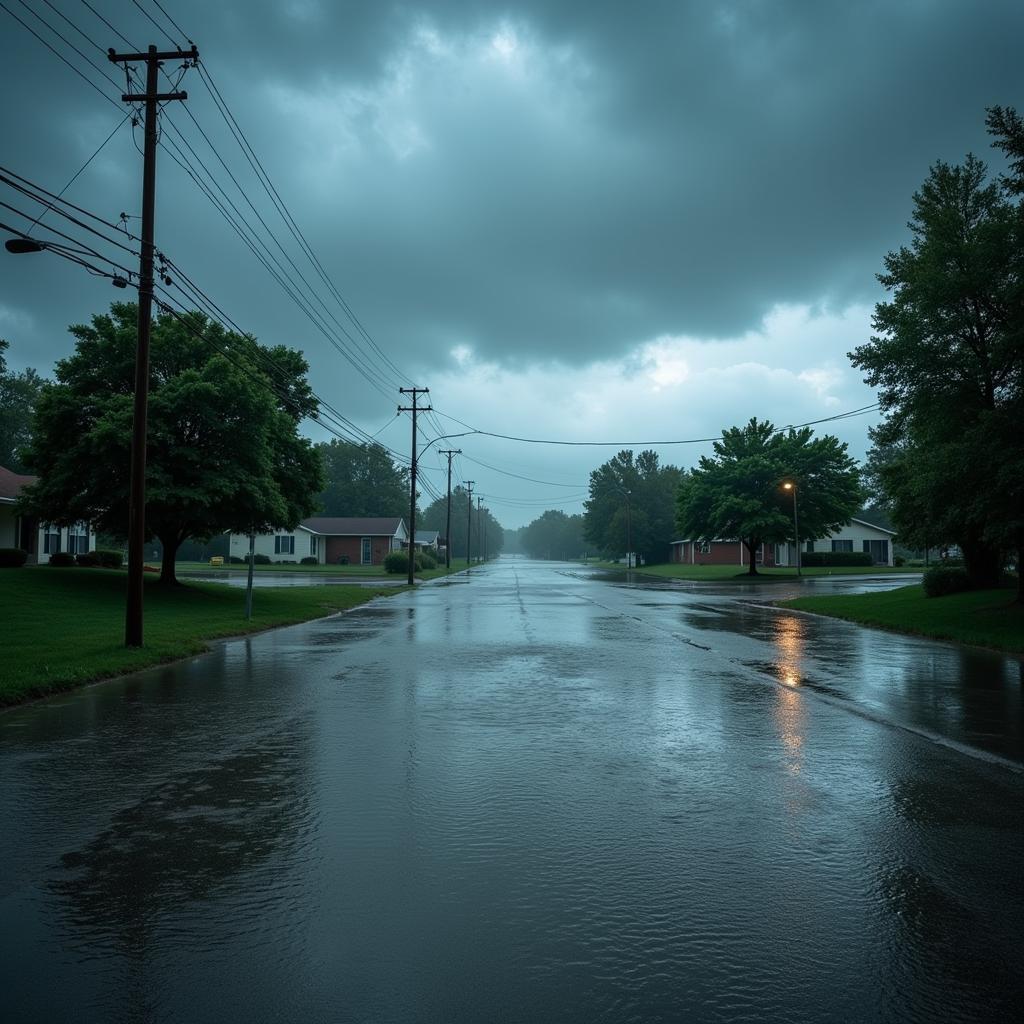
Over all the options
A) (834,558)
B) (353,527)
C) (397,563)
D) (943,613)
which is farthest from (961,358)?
(353,527)

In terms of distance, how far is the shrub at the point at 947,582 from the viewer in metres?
26.8

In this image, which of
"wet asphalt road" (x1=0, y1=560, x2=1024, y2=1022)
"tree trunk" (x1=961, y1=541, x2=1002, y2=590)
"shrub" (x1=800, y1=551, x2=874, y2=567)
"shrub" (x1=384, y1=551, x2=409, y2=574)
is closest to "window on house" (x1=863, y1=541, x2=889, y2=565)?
"shrub" (x1=800, y1=551, x2=874, y2=567)

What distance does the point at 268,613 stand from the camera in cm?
2464

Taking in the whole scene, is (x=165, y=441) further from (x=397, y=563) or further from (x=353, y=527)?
(x=353, y=527)

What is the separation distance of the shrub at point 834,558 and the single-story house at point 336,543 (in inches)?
1572

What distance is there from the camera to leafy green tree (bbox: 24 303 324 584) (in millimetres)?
25172

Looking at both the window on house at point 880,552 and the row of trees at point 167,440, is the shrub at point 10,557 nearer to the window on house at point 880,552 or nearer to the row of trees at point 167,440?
the row of trees at point 167,440

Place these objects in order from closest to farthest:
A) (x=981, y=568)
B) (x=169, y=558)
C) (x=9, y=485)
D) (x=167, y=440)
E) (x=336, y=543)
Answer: (x=167, y=440), (x=981, y=568), (x=169, y=558), (x=9, y=485), (x=336, y=543)

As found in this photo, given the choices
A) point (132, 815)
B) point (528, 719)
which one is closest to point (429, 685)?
point (528, 719)

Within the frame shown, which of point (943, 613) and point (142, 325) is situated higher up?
point (142, 325)

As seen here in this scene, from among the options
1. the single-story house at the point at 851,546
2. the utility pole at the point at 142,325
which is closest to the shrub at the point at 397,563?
the single-story house at the point at 851,546

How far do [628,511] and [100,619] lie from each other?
76300 mm

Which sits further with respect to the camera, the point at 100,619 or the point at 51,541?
the point at 51,541

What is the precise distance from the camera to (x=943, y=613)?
869 inches
